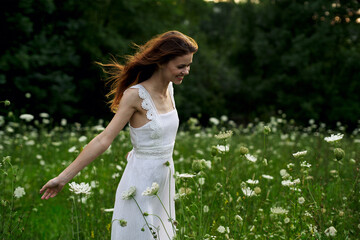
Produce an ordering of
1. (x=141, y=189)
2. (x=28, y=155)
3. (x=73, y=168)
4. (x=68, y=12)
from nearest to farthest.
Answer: (x=73, y=168), (x=141, y=189), (x=28, y=155), (x=68, y=12)

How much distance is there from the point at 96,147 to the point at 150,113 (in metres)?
0.38

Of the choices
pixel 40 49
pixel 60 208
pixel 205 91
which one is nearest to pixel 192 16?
pixel 205 91

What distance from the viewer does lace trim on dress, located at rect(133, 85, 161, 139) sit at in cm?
249

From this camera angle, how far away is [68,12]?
1465 centimetres

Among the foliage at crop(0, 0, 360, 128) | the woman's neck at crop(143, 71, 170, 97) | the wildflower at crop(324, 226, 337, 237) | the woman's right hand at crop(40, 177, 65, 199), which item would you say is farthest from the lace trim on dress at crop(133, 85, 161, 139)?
the foliage at crop(0, 0, 360, 128)

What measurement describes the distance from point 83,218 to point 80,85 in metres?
14.2

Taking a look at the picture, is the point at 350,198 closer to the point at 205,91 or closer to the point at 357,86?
the point at 357,86

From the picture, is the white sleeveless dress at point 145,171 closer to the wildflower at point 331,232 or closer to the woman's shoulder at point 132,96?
the woman's shoulder at point 132,96

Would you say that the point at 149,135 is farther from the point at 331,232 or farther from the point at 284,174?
the point at 331,232

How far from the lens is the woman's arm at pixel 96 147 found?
225 centimetres

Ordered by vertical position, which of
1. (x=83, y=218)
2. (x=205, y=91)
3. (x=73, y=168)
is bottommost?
(x=205, y=91)

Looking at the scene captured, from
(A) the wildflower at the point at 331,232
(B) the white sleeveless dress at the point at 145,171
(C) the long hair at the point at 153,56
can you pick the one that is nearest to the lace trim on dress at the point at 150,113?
(B) the white sleeveless dress at the point at 145,171

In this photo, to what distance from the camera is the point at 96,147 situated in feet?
7.70

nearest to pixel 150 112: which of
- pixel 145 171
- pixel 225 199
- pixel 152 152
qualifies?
pixel 152 152
